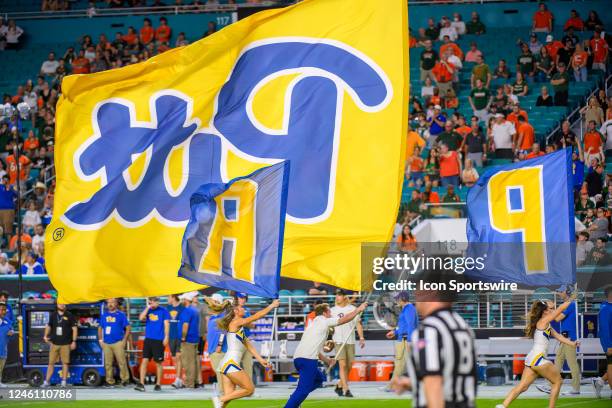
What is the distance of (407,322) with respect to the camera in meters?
20.5

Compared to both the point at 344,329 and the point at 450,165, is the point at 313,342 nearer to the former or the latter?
the point at 344,329

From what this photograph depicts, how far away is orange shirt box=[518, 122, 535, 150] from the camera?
27.0 meters

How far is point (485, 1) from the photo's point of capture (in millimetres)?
33375

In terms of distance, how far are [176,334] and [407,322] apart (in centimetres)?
477

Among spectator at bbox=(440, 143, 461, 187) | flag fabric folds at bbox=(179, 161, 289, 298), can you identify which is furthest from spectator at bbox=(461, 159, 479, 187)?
flag fabric folds at bbox=(179, 161, 289, 298)

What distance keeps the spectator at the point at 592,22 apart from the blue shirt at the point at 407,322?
1342cm

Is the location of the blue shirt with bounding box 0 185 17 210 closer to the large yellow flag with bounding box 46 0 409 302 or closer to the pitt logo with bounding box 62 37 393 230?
the large yellow flag with bounding box 46 0 409 302

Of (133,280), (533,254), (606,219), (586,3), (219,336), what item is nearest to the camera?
(133,280)

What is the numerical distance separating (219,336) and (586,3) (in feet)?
58.4

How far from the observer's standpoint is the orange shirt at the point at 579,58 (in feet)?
97.6

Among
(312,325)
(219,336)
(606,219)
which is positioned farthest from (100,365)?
(606,219)

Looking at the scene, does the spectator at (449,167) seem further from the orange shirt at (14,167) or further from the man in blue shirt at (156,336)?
the orange shirt at (14,167)

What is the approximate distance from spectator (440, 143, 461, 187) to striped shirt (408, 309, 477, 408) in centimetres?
1937

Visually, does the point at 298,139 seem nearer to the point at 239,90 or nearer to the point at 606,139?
the point at 239,90
